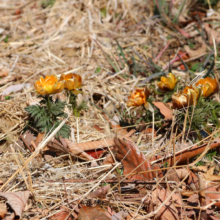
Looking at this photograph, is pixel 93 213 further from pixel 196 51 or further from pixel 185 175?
pixel 196 51

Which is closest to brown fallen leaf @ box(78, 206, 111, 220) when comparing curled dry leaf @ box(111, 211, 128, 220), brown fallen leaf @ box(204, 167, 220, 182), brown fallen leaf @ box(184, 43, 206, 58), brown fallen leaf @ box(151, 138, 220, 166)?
curled dry leaf @ box(111, 211, 128, 220)

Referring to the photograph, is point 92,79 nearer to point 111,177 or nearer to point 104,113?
point 104,113

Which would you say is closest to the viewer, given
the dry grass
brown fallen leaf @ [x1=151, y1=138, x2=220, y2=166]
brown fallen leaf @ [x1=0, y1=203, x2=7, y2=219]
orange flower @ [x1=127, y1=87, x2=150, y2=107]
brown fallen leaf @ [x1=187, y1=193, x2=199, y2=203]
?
brown fallen leaf @ [x1=0, y1=203, x2=7, y2=219]

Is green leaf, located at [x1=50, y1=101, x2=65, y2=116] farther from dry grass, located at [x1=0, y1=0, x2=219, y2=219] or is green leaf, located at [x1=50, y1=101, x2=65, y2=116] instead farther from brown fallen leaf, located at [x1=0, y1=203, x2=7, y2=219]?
brown fallen leaf, located at [x1=0, y1=203, x2=7, y2=219]

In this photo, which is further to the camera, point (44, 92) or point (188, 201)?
point (44, 92)

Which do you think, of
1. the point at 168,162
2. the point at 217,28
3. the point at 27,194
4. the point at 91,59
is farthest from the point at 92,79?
the point at 217,28
